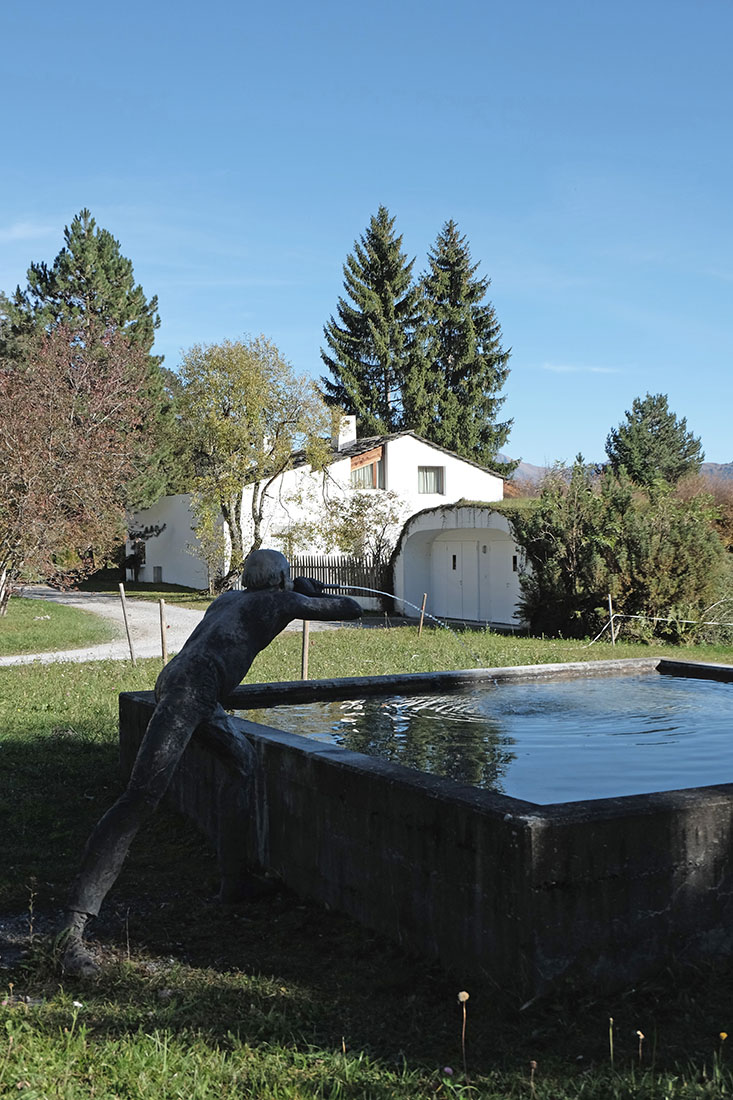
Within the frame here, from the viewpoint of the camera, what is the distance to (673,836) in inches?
166

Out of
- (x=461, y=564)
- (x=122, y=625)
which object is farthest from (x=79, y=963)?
(x=461, y=564)

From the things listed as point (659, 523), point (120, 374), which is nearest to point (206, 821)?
point (659, 523)

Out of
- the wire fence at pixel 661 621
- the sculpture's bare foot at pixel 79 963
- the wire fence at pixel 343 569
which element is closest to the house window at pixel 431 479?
the wire fence at pixel 343 569

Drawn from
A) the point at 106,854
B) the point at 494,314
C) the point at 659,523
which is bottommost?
the point at 106,854

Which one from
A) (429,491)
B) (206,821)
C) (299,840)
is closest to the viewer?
(299,840)

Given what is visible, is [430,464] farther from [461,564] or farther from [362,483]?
[461,564]

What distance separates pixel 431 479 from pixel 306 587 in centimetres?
3464

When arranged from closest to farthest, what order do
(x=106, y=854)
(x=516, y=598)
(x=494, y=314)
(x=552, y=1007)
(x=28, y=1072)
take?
(x=28, y=1072) → (x=552, y=1007) → (x=106, y=854) → (x=516, y=598) → (x=494, y=314)

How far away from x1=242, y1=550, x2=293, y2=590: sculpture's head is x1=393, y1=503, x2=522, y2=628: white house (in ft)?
63.8

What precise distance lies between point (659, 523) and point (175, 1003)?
59.8 feet

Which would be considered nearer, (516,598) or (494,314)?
(516,598)

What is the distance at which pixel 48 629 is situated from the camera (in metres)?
22.7

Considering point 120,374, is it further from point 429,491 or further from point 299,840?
point 299,840

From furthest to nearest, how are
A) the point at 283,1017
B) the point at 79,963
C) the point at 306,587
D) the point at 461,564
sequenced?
1. the point at 461,564
2. the point at 306,587
3. the point at 79,963
4. the point at 283,1017
